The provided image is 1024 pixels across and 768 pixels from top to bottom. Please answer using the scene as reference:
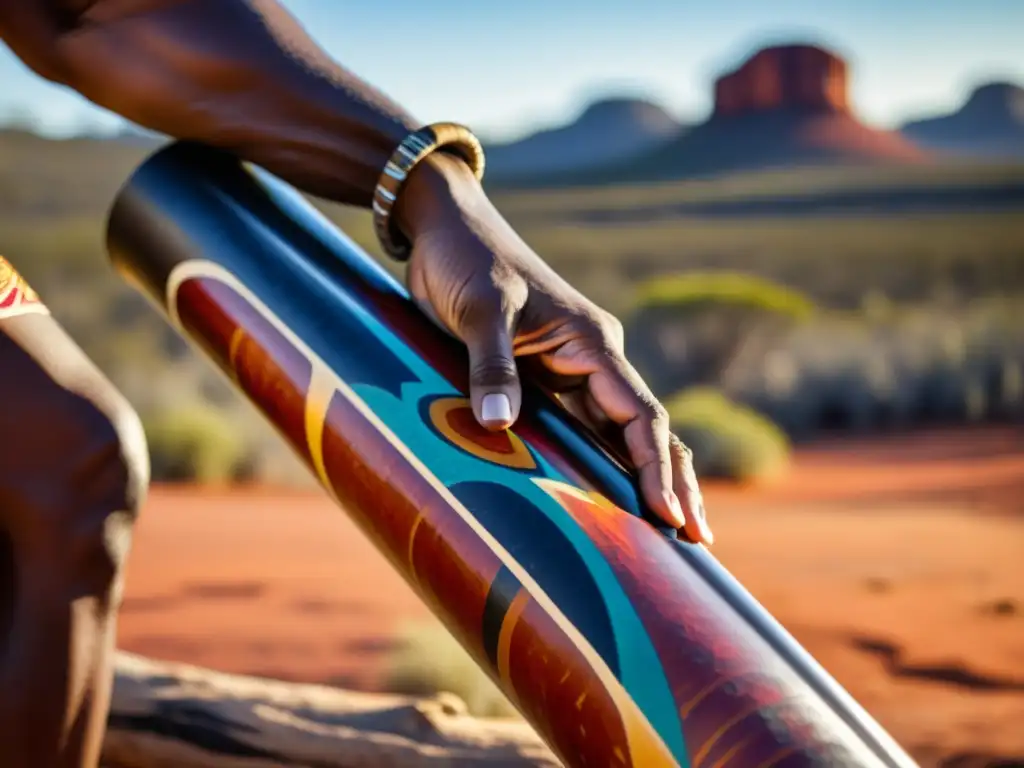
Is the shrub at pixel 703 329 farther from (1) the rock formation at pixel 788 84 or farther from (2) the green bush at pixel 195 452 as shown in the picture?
(1) the rock formation at pixel 788 84

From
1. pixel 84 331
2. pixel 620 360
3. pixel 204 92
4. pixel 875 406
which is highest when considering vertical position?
pixel 204 92

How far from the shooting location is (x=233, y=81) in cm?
138

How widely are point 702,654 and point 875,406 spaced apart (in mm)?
10008

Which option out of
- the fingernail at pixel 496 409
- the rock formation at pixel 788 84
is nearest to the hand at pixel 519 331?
the fingernail at pixel 496 409

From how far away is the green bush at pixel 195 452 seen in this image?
8172 mm

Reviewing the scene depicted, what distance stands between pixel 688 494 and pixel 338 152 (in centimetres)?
59

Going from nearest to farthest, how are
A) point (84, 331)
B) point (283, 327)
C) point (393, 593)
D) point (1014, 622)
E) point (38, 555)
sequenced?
point (38, 555), point (283, 327), point (1014, 622), point (393, 593), point (84, 331)

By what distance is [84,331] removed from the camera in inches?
609

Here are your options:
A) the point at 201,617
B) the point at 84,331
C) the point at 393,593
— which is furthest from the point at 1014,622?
the point at 84,331

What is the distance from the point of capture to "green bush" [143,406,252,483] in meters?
8.17

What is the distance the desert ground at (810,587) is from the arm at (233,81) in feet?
7.57

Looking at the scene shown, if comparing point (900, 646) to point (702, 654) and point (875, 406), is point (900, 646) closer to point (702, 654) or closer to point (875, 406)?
point (702, 654)

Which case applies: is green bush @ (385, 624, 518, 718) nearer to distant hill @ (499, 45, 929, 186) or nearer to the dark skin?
the dark skin

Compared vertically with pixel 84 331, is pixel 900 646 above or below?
above
